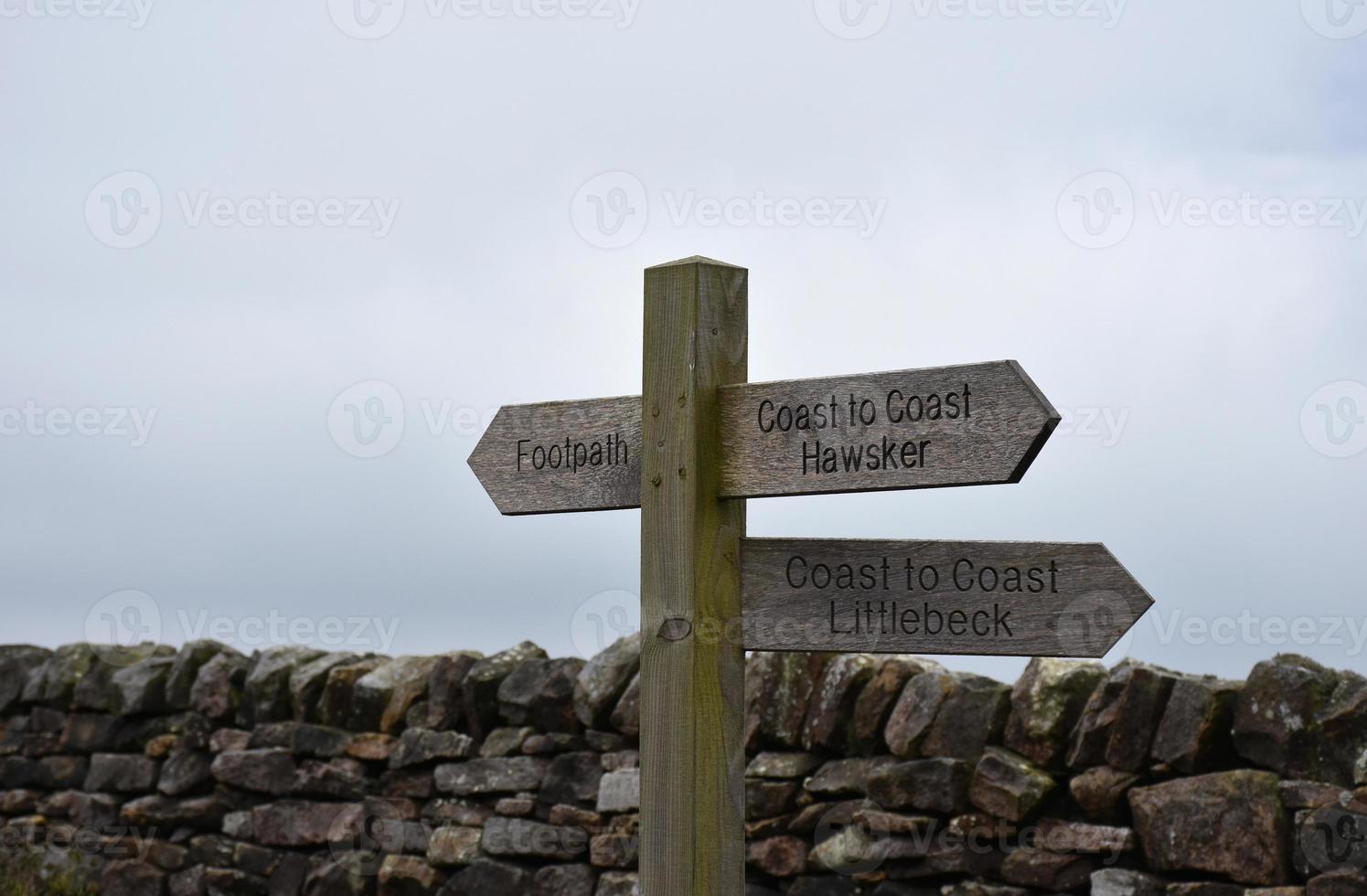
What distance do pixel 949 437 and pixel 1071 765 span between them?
2459 mm

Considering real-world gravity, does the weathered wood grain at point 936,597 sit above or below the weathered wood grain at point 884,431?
below

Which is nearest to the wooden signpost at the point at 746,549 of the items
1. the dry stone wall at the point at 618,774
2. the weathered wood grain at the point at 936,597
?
the weathered wood grain at the point at 936,597

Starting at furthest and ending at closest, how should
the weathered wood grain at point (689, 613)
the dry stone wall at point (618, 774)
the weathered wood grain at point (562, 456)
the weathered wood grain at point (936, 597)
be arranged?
1. the dry stone wall at point (618, 774)
2. the weathered wood grain at point (562, 456)
3. the weathered wood grain at point (689, 613)
4. the weathered wood grain at point (936, 597)

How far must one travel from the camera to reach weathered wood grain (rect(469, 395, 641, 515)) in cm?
332

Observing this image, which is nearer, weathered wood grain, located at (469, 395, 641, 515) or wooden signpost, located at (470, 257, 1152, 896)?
wooden signpost, located at (470, 257, 1152, 896)

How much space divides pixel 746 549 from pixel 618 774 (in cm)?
295

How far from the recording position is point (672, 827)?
3.13 metres

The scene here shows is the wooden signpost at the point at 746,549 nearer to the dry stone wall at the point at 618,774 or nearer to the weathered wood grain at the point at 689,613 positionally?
the weathered wood grain at the point at 689,613

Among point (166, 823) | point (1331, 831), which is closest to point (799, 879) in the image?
point (1331, 831)

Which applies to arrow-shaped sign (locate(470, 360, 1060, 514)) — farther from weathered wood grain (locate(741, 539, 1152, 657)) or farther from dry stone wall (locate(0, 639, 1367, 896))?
dry stone wall (locate(0, 639, 1367, 896))

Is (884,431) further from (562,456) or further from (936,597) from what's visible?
(562,456)

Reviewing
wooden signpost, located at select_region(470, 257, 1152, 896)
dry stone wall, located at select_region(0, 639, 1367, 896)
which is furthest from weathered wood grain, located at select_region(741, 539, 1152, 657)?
dry stone wall, located at select_region(0, 639, 1367, 896)

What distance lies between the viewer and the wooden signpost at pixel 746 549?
2883 mm

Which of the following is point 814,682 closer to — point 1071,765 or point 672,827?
point 1071,765
